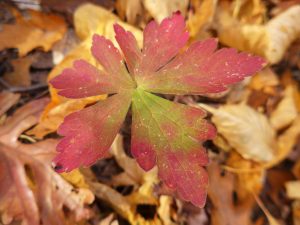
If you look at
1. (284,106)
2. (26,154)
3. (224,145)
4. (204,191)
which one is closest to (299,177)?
(284,106)

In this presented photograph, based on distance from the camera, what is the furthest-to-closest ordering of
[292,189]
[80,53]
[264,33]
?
1. [292,189]
2. [264,33]
3. [80,53]

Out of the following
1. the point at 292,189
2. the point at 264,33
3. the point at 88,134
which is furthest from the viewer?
the point at 292,189

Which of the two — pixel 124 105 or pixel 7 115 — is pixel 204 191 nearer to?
pixel 124 105

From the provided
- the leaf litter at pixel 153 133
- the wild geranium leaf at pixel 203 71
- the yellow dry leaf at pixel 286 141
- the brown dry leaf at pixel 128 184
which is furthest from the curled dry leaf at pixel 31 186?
the yellow dry leaf at pixel 286 141

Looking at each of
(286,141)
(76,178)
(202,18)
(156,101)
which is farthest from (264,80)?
(76,178)

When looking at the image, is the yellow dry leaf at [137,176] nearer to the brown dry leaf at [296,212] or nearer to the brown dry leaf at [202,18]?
the brown dry leaf at [202,18]

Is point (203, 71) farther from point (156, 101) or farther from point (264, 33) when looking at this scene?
point (264, 33)
